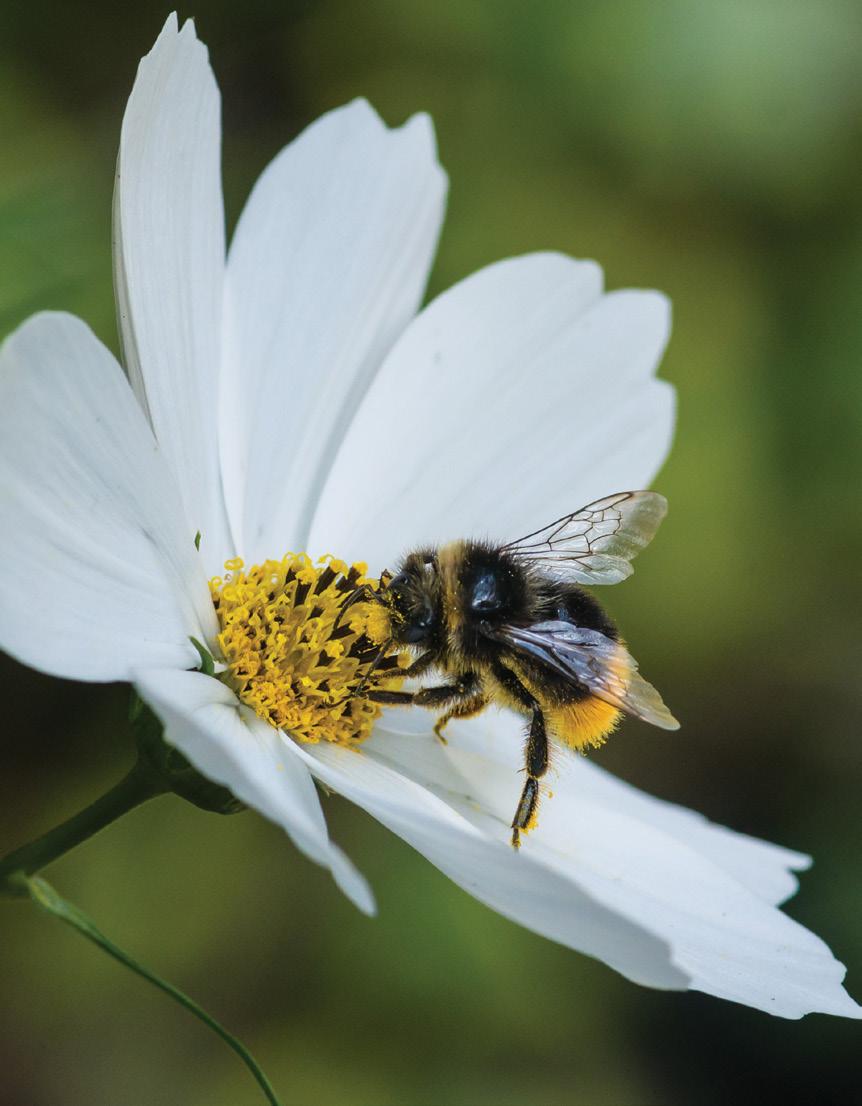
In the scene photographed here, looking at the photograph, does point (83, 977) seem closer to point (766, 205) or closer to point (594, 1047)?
point (594, 1047)

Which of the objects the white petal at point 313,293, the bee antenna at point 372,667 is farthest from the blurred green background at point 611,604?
the bee antenna at point 372,667

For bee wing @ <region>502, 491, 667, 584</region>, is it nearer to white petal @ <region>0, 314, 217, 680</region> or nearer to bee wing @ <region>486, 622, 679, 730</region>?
bee wing @ <region>486, 622, 679, 730</region>

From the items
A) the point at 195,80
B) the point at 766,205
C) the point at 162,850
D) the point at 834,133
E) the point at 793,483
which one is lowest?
the point at 162,850

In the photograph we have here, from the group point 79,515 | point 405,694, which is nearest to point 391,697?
point 405,694

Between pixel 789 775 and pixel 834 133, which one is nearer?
pixel 834 133

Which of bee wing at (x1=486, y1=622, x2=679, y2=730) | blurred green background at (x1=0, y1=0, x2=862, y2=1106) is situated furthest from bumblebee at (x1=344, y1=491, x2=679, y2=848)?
blurred green background at (x1=0, y1=0, x2=862, y2=1106)

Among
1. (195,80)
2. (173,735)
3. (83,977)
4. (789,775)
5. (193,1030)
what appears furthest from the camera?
(789,775)

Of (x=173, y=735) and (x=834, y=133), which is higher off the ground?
(x=834, y=133)

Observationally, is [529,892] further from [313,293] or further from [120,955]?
[313,293]

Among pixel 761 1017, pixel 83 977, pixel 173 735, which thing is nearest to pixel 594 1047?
pixel 761 1017

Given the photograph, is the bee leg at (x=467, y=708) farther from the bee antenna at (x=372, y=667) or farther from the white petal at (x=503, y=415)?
the white petal at (x=503, y=415)
